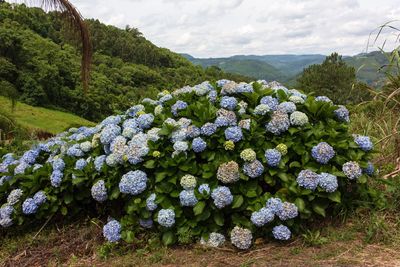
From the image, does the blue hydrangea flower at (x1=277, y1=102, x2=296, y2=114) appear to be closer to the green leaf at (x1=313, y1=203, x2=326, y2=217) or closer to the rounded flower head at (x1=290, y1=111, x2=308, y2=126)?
the rounded flower head at (x1=290, y1=111, x2=308, y2=126)

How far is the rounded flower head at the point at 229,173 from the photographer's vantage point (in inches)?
137

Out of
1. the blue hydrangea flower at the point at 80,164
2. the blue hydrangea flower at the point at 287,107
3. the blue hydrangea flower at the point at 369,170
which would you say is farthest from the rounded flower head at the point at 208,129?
the blue hydrangea flower at the point at 369,170

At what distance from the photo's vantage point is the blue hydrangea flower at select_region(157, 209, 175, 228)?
11.5ft

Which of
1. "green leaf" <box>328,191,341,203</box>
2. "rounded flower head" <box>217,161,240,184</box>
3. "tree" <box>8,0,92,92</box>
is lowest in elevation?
"green leaf" <box>328,191,341,203</box>

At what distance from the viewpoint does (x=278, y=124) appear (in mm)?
3725

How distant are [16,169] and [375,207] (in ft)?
10.8

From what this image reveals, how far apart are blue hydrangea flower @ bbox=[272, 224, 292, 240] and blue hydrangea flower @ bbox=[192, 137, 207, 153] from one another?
2.80 feet

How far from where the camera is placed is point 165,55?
7144 cm

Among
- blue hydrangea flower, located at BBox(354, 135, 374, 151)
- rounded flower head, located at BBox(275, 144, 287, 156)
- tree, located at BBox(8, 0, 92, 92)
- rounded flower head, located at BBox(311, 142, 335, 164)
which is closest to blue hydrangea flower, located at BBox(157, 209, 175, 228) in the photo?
rounded flower head, located at BBox(275, 144, 287, 156)

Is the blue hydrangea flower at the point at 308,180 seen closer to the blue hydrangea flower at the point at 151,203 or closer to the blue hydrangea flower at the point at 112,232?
the blue hydrangea flower at the point at 151,203

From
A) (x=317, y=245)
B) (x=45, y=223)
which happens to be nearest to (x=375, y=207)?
(x=317, y=245)

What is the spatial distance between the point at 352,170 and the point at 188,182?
1303 millimetres

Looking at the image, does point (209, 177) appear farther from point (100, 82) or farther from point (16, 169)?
point (100, 82)

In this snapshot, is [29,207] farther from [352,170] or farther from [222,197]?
[352,170]
